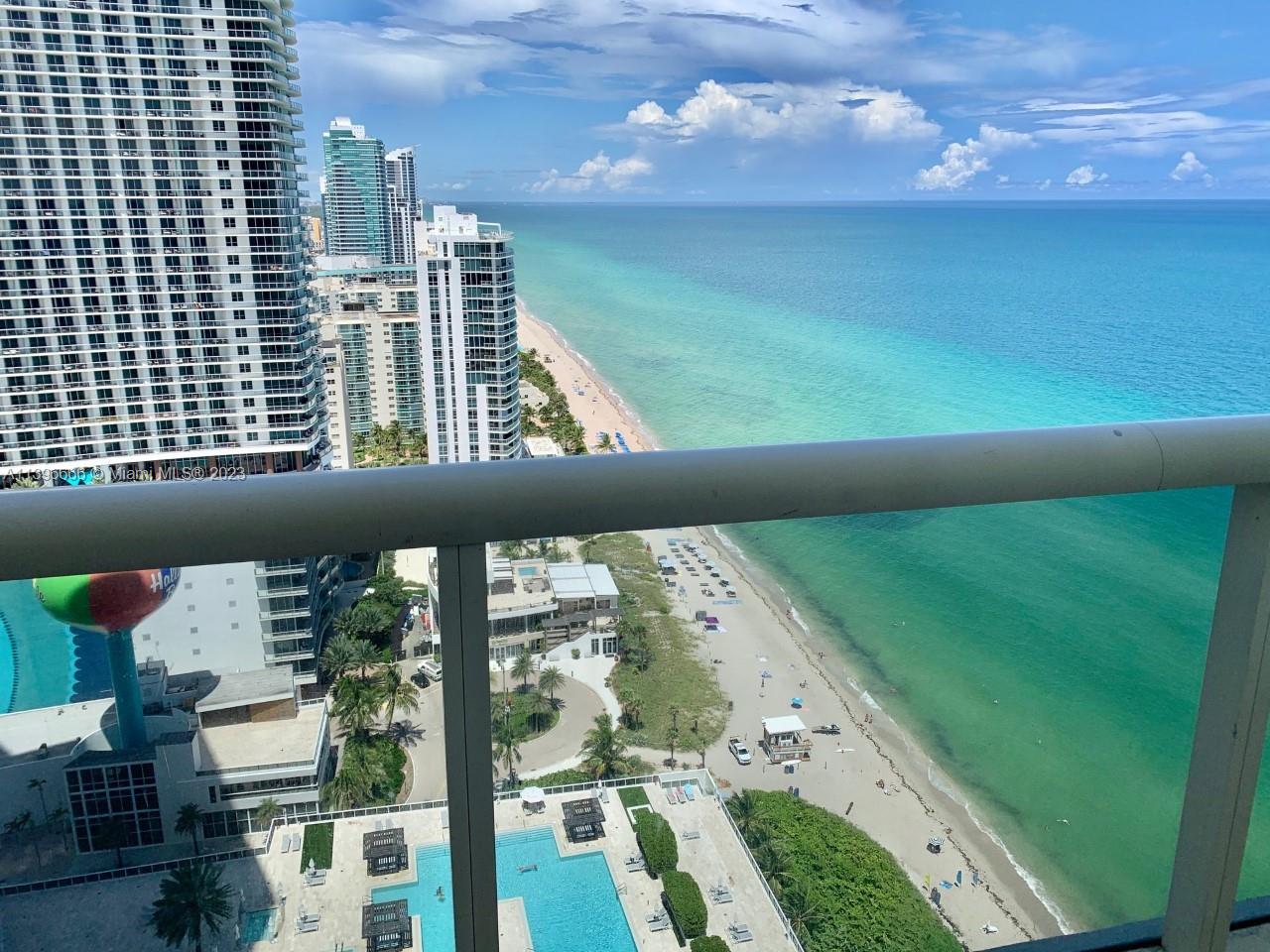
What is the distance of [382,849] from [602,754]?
16 centimetres

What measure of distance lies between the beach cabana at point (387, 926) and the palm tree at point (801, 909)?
0.89ft

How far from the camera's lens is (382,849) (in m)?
0.58

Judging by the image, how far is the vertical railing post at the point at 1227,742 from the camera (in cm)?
67

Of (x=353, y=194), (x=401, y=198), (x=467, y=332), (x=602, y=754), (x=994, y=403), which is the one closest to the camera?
(x=602, y=754)

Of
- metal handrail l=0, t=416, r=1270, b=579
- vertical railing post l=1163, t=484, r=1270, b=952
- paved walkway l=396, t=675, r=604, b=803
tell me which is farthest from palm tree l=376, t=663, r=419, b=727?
vertical railing post l=1163, t=484, r=1270, b=952

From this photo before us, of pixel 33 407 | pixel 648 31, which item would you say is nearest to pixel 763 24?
pixel 648 31

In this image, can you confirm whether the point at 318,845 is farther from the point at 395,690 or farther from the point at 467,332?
the point at 467,332

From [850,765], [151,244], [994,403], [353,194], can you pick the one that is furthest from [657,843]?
[353,194]

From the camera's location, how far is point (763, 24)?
1660 inches

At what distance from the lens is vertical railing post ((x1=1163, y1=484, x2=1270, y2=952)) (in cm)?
67

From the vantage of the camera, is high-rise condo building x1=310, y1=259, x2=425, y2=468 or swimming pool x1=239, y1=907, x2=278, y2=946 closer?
swimming pool x1=239, y1=907, x2=278, y2=946

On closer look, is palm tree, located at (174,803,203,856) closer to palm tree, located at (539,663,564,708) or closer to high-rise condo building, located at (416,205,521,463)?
palm tree, located at (539,663,564,708)

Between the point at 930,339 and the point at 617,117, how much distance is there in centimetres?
1956

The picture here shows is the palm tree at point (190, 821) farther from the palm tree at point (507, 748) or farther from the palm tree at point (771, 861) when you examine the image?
the palm tree at point (771, 861)
